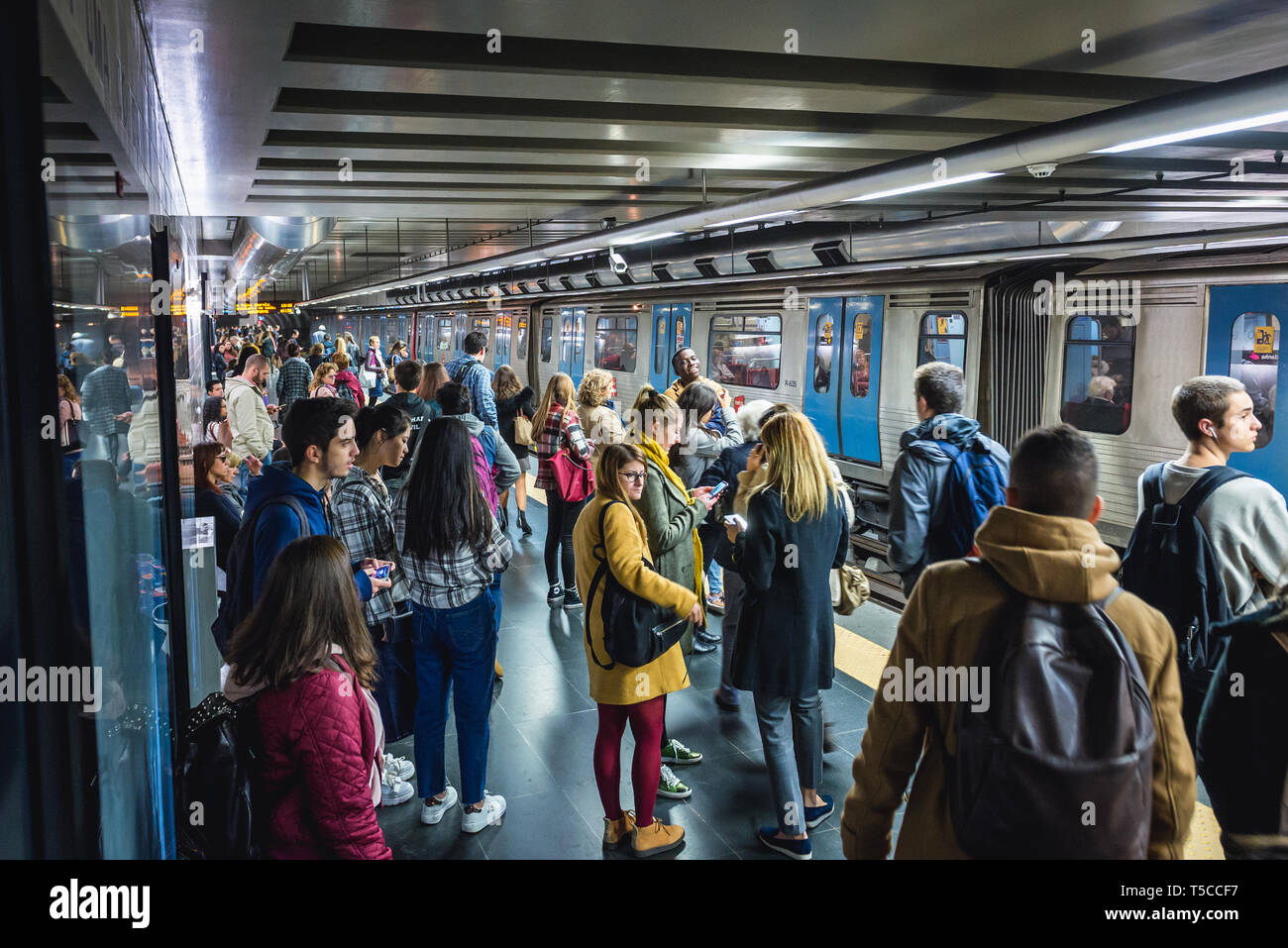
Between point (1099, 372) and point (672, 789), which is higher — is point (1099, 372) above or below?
above

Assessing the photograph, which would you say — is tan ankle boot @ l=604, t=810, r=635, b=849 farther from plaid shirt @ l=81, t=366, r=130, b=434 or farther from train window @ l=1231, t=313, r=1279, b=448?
train window @ l=1231, t=313, r=1279, b=448

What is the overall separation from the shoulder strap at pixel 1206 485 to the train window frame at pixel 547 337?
14.9m

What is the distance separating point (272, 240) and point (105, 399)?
9.94 meters

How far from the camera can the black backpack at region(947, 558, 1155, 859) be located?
1.73 meters

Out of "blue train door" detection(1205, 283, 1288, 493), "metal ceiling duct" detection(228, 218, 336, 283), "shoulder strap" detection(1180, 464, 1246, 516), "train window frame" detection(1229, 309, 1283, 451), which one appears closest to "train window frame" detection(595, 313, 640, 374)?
"metal ceiling duct" detection(228, 218, 336, 283)

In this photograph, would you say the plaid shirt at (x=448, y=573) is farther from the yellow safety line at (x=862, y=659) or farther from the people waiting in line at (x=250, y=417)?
the people waiting in line at (x=250, y=417)

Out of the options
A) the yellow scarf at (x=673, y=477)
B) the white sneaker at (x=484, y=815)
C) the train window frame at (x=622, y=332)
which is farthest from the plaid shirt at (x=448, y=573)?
the train window frame at (x=622, y=332)

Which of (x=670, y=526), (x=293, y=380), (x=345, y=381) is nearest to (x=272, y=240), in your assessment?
(x=293, y=380)

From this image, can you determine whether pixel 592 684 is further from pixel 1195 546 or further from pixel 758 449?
pixel 1195 546

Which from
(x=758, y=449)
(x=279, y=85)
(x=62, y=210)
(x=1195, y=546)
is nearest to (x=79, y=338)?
(x=62, y=210)

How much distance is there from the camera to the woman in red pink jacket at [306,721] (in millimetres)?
2236

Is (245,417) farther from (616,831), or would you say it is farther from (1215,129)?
(1215,129)

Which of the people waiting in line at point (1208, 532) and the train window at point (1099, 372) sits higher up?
the train window at point (1099, 372)

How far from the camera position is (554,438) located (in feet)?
21.6
